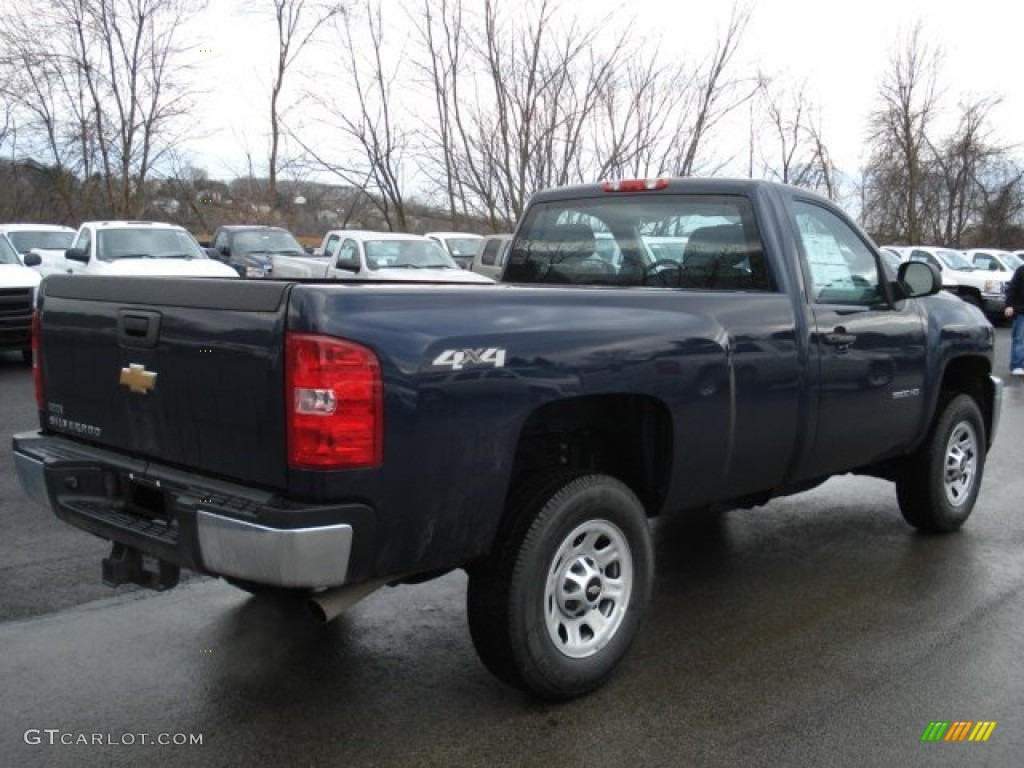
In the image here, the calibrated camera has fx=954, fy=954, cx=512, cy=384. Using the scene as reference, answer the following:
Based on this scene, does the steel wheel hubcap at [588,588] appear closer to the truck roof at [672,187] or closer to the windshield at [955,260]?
the truck roof at [672,187]

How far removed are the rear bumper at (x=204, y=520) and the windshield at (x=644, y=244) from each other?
7.74 feet

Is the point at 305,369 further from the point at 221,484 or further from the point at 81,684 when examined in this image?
the point at 81,684

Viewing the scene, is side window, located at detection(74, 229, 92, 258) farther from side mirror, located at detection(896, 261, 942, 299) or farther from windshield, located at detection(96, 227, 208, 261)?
side mirror, located at detection(896, 261, 942, 299)

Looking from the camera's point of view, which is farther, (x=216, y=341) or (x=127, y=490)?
(x=127, y=490)

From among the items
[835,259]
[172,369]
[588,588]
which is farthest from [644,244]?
[172,369]

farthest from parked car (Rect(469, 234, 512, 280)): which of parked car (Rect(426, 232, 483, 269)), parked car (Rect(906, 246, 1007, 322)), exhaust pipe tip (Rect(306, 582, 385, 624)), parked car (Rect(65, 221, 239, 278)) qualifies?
exhaust pipe tip (Rect(306, 582, 385, 624))

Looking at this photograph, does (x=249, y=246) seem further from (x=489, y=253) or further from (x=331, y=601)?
(x=331, y=601)

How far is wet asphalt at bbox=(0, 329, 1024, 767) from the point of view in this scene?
3.19 meters

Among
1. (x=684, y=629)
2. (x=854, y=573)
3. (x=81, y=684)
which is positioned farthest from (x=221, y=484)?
(x=854, y=573)

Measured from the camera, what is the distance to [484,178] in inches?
1022

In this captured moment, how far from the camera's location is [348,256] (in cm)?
1652

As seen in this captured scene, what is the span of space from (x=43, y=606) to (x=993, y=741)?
3944 millimetres

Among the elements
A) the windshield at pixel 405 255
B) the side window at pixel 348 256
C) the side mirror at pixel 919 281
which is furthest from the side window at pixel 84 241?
the side mirror at pixel 919 281

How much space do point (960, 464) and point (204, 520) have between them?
15.0 ft
